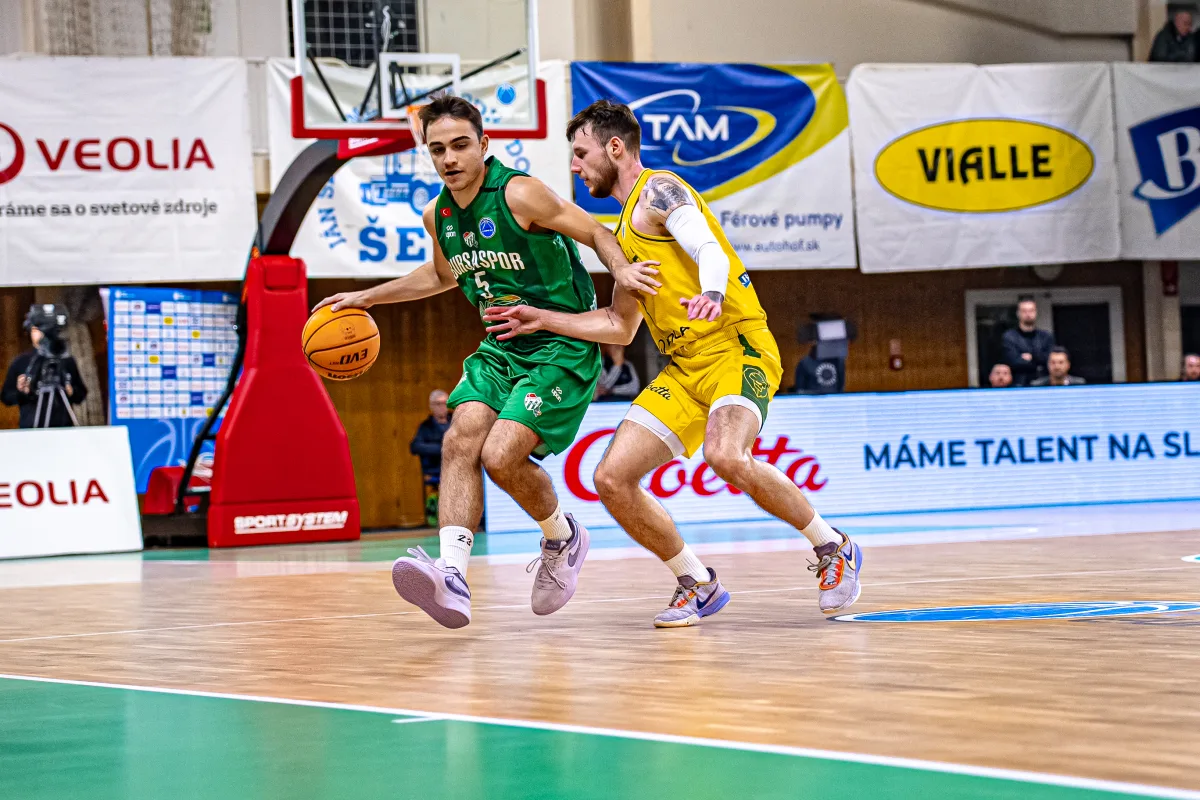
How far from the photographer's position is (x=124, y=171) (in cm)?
1468

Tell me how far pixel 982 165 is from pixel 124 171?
29.3 ft

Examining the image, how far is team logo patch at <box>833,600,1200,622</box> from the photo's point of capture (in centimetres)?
527

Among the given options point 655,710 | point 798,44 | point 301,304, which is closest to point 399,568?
point 655,710

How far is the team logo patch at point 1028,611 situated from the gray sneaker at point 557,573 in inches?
38.2

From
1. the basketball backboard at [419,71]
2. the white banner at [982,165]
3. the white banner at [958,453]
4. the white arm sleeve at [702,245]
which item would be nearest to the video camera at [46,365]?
the basketball backboard at [419,71]

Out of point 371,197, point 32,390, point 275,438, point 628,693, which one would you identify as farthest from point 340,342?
point 32,390

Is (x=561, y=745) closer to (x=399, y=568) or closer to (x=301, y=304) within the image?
(x=399, y=568)

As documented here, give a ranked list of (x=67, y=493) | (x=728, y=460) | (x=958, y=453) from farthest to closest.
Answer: (x=958, y=453), (x=67, y=493), (x=728, y=460)

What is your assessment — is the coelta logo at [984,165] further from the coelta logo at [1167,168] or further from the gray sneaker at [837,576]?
the gray sneaker at [837,576]

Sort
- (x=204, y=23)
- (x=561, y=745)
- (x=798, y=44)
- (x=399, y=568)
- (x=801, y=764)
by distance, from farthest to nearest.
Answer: (x=798, y=44), (x=204, y=23), (x=399, y=568), (x=561, y=745), (x=801, y=764)

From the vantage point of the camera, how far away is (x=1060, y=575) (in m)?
7.02

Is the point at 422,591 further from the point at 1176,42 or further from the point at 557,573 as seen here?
the point at 1176,42

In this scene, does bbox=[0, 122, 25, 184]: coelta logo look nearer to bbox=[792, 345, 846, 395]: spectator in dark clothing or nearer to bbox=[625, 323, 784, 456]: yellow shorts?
bbox=[792, 345, 846, 395]: spectator in dark clothing

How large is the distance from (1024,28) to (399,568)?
16.2 metres
